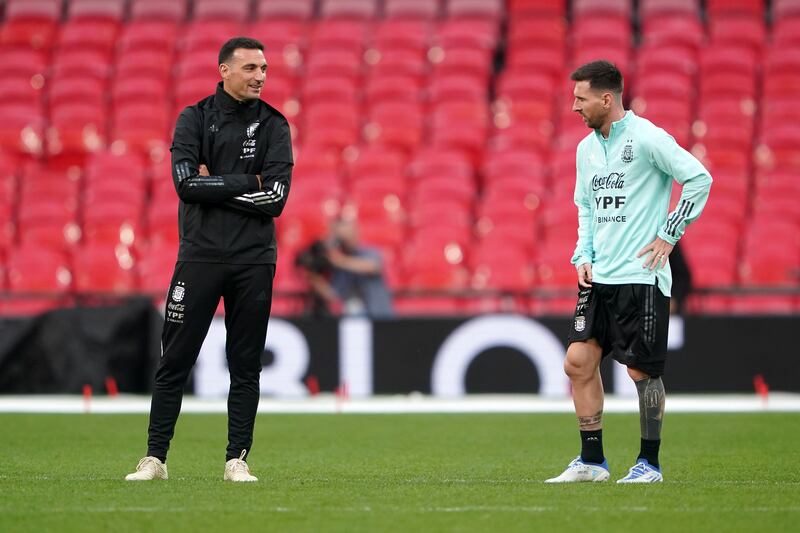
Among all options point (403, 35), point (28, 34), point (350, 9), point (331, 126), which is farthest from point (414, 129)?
point (28, 34)

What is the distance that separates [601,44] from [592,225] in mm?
12878

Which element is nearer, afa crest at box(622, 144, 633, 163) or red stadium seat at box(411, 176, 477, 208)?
afa crest at box(622, 144, 633, 163)

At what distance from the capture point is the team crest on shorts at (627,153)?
629 centimetres

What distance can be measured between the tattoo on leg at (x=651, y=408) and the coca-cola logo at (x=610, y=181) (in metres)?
0.94

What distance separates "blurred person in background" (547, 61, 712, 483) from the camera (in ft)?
20.3

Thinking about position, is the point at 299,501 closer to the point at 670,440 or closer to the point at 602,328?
the point at 602,328

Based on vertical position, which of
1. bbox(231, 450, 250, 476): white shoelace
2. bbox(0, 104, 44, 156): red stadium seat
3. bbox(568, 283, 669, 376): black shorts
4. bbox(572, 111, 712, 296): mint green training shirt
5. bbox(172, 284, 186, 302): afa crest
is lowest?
bbox(231, 450, 250, 476): white shoelace

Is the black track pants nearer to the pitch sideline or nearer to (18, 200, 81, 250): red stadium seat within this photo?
the pitch sideline

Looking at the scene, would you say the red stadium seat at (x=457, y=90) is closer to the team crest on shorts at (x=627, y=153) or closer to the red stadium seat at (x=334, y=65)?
the red stadium seat at (x=334, y=65)

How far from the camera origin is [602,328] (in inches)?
251

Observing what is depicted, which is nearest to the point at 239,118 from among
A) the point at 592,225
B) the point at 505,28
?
the point at 592,225

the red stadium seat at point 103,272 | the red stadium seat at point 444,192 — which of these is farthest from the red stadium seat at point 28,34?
the red stadium seat at point 444,192

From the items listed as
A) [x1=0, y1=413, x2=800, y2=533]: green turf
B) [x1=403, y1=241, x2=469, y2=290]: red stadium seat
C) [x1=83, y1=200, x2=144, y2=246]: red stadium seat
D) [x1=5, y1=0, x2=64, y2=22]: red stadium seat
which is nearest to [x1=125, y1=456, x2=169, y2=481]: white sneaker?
[x1=0, y1=413, x2=800, y2=533]: green turf

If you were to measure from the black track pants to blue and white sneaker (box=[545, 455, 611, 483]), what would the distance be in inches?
60.4
